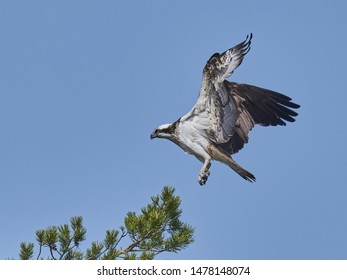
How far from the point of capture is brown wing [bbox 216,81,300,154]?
16703 mm

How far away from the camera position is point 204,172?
15.7 metres

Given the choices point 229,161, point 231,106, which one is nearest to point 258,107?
point 231,106

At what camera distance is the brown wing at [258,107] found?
16.7m

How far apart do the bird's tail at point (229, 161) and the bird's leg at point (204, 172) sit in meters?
0.15

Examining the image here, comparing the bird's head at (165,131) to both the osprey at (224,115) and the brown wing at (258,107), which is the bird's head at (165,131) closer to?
the osprey at (224,115)

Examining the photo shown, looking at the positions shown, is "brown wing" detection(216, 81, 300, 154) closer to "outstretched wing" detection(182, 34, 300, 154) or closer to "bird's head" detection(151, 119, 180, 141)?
"outstretched wing" detection(182, 34, 300, 154)

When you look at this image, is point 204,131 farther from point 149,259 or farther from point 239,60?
point 149,259

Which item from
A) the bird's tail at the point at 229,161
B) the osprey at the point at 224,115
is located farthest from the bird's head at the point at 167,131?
the bird's tail at the point at 229,161

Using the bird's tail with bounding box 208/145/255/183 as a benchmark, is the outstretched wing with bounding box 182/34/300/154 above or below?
above

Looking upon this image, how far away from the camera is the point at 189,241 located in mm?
12859

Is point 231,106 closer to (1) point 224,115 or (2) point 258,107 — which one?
(1) point 224,115

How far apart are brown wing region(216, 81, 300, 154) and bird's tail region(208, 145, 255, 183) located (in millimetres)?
838

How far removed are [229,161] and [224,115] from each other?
80 cm

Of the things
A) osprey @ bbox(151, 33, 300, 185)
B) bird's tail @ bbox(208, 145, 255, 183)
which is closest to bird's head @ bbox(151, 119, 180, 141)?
osprey @ bbox(151, 33, 300, 185)
